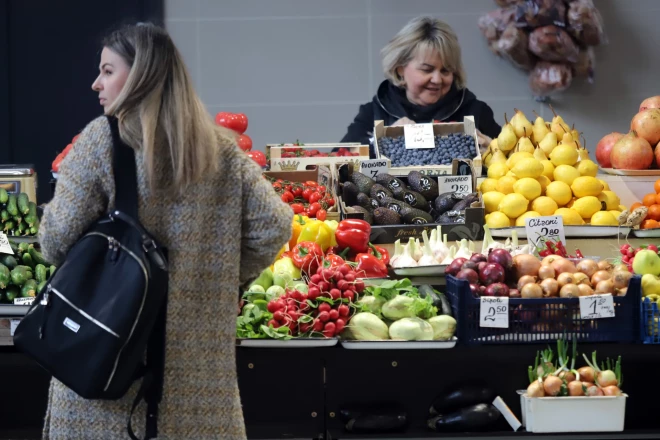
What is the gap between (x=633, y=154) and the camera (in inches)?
153

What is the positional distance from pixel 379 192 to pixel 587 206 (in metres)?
0.83

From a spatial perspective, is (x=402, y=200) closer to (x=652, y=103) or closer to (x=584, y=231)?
(x=584, y=231)

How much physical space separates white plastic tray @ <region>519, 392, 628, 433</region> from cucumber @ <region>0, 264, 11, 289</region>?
1.79 meters

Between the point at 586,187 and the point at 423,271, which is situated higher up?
the point at 586,187

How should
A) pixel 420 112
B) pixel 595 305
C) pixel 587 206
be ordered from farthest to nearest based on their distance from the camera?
pixel 420 112
pixel 587 206
pixel 595 305

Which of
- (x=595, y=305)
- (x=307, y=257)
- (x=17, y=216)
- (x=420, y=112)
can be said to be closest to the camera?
(x=595, y=305)

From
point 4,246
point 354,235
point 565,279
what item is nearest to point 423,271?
point 354,235

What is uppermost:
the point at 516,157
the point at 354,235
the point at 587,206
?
the point at 516,157

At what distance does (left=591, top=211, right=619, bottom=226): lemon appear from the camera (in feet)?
11.6

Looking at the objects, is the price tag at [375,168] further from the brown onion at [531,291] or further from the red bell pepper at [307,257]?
the brown onion at [531,291]

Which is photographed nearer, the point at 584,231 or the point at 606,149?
the point at 584,231

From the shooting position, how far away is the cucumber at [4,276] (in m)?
3.07

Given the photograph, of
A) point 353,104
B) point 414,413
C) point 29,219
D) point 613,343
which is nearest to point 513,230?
point 613,343

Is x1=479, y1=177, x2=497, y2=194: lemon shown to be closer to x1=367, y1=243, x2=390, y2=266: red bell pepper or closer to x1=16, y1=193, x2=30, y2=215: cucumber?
x1=367, y1=243, x2=390, y2=266: red bell pepper
